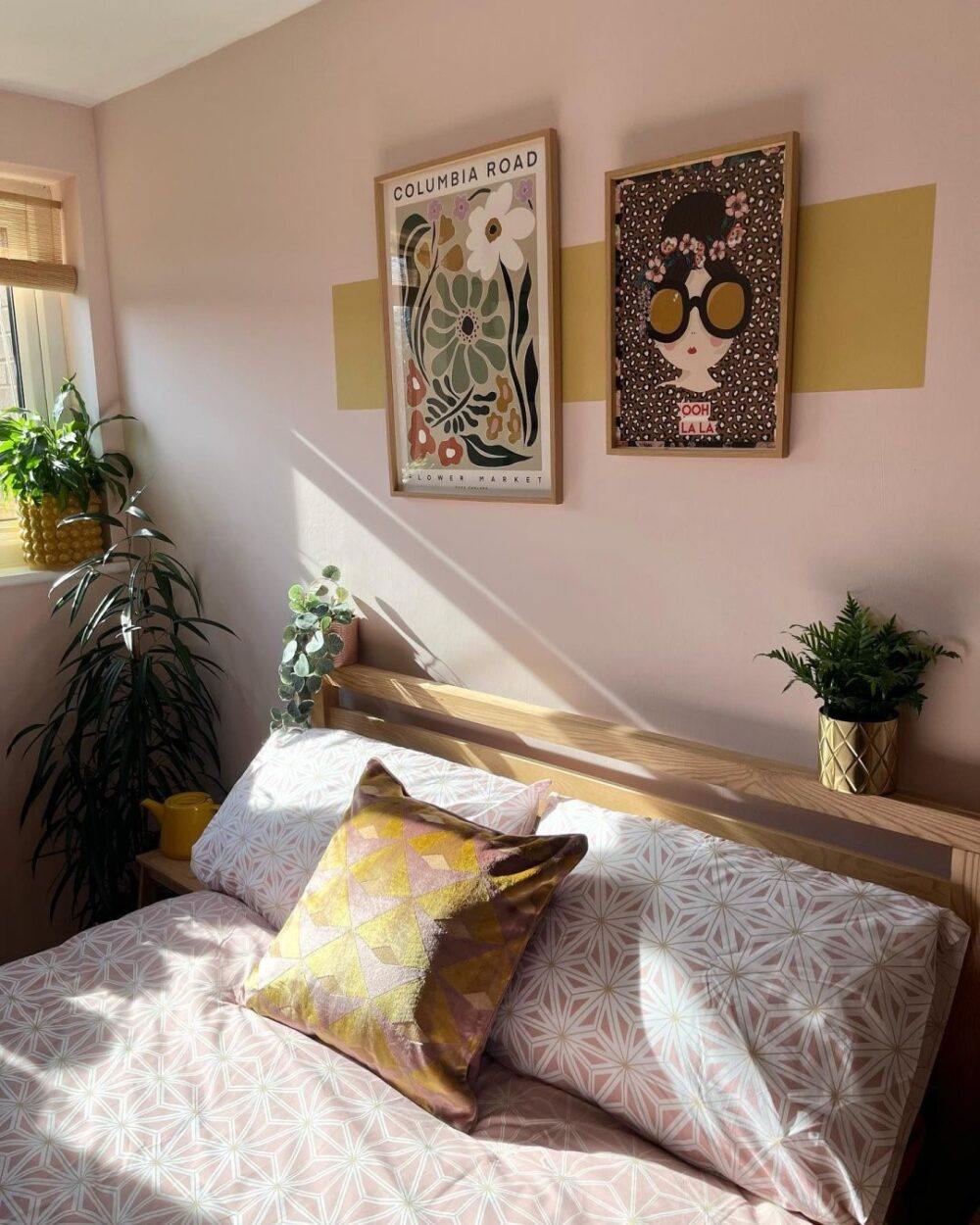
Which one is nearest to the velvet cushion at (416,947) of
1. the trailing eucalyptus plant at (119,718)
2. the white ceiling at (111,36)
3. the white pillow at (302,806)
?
the white pillow at (302,806)

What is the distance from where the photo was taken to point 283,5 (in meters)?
2.31

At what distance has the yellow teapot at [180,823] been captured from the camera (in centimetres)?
255

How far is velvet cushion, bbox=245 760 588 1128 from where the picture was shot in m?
1.53

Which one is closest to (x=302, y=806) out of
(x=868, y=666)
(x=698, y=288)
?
(x=868, y=666)

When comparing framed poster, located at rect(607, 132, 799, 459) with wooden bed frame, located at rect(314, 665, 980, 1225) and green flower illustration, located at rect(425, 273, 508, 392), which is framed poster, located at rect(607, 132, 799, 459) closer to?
green flower illustration, located at rect(425, 273, 508, 392)

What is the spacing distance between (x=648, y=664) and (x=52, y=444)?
1.91m

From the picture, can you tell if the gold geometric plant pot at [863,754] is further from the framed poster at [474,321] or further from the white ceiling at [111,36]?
the white ceiling at [111,36]

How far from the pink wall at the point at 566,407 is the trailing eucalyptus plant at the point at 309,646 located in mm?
95

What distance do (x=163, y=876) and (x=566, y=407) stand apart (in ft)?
5.05

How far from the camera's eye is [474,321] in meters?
2.08

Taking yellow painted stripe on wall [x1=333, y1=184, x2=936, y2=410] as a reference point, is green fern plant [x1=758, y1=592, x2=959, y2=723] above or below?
below

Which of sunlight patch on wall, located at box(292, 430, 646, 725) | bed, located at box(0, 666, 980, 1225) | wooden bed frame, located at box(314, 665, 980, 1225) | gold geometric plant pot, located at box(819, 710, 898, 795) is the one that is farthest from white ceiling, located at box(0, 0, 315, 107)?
gold geometric plant pot, located at box(819, 710, 898, 795)

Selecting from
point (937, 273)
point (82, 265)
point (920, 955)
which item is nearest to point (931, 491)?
point (937, 273)

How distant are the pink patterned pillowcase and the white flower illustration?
1141 mm
